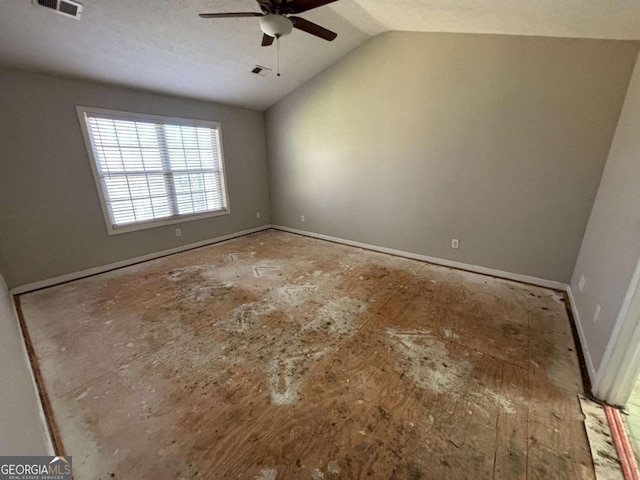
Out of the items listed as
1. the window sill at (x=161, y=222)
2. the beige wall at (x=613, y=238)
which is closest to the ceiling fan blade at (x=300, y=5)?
the beige wall at (x=613, y=238)

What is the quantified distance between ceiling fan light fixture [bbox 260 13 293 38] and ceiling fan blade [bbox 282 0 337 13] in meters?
0.09

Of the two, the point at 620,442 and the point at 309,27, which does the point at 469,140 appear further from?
the point at 620,442

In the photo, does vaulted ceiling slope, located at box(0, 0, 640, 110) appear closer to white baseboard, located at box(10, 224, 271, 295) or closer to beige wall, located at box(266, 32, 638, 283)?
beige wall, located at box(266, 32, 638, 283)

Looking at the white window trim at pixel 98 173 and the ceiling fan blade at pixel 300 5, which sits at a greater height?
the ceiling fan blade at pixel 300 5

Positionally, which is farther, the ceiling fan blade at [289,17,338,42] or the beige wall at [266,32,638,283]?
the beige wall at [266,32,638,283]

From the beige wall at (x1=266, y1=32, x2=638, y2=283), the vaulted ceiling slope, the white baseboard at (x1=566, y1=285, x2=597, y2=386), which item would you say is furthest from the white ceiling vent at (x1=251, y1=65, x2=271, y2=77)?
A: the white baseboard at (x1=566, y1=285, x2=597, y2=386)

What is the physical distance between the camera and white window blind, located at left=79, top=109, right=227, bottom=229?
3.50 m

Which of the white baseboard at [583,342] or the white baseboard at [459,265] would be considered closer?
the white baseboard at [583,342]

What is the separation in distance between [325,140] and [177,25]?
2469 mm

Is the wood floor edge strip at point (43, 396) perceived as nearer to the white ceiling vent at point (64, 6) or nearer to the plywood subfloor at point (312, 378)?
the plywood subfloor at point (312, 378)

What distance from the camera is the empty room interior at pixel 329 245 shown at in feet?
4.67

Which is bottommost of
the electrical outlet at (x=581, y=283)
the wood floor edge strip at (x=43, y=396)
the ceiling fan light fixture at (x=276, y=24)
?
the wood floor edge strip at (x=43, y=396)

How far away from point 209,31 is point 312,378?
3.47m

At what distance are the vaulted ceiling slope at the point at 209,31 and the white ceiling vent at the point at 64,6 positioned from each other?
0.19 ft
